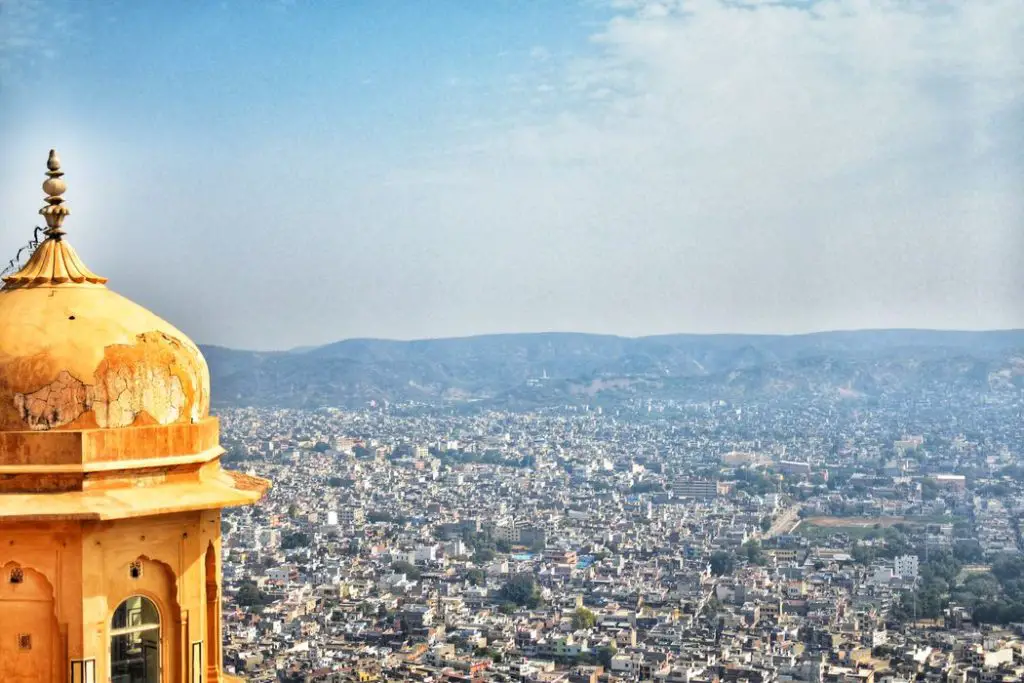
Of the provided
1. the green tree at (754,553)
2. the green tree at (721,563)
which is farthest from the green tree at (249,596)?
the green tree at (754,553)

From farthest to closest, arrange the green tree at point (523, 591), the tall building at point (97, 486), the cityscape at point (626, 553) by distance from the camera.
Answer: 1. the green tree at point (523, 591)
2. the cityscape at point (626, 553)
3. the tall building at point (97, 486)

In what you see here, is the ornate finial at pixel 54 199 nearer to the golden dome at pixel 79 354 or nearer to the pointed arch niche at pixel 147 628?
the golden dome at pixel 79 354

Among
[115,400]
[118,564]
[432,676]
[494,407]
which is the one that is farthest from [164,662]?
[494,407]

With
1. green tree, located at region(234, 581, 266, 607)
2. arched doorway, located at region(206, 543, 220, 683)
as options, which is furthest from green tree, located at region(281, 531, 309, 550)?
arched doorway, located at region(206, 543, 220, 683)

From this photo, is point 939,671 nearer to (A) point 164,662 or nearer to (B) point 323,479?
(A) point 164,662

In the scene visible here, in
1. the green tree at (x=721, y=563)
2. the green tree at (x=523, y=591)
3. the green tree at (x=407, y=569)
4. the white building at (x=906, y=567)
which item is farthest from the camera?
the green tree at (x=721, y=563)

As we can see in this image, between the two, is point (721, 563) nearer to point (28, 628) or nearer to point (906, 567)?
point (906, 567)

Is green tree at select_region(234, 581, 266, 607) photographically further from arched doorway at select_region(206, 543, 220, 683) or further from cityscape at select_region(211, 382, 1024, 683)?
arched doorway at select_region(206, 543, 220, 683)

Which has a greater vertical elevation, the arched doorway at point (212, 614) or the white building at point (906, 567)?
the arched doorway at point (212, 614)

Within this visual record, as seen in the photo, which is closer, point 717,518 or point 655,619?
point 655,619
